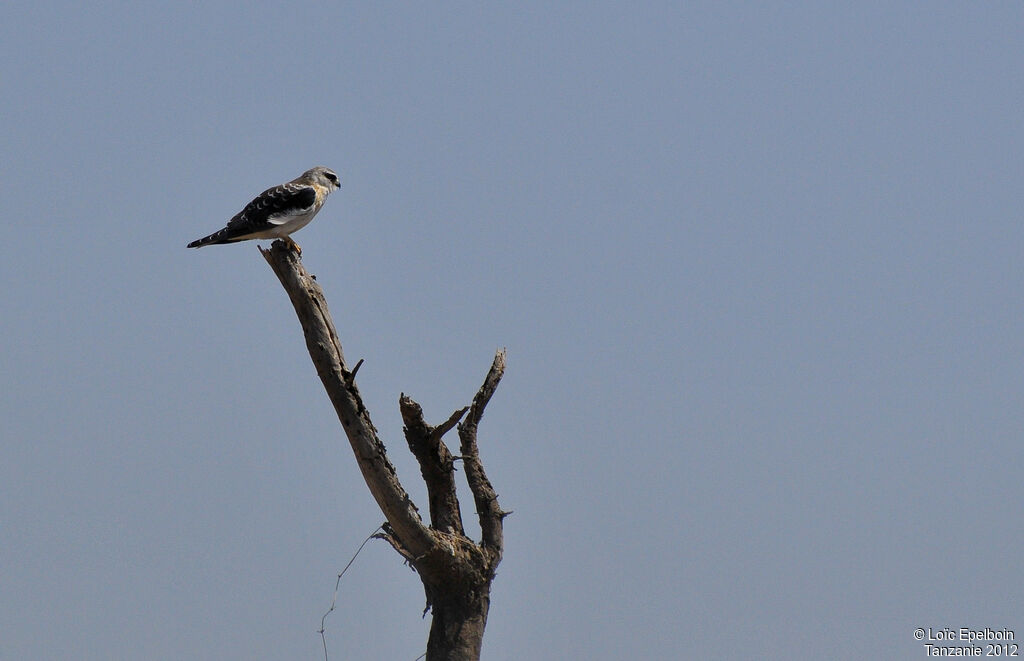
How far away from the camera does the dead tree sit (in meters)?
10.4

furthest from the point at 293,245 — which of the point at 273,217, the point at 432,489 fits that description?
the point at 432,489

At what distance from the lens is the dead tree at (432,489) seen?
34.1 ft

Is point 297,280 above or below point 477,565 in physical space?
above

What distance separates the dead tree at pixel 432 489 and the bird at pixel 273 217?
1.91 ft

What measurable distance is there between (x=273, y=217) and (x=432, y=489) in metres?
3.35

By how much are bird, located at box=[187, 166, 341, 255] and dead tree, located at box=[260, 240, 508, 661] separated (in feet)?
1.91

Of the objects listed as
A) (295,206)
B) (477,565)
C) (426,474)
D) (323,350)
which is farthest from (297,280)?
(477,565)

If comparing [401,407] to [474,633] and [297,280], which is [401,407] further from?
[474,633]

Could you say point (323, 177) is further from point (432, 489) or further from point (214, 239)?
point (432, 489)

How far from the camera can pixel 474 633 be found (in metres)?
10.9

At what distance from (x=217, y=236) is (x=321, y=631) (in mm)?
4311

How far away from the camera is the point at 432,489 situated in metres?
11.2

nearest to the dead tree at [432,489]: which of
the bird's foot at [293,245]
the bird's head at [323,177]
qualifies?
the bird's foot at [293,245]

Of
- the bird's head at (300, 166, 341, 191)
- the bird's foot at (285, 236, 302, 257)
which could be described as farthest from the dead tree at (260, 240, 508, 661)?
the bird's head at (300, 166, 341, 191)
